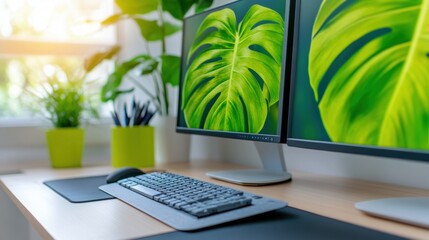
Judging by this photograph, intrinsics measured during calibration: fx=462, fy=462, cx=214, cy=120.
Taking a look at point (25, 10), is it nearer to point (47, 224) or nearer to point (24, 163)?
point (24, 163)

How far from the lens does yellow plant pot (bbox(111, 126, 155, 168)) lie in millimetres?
1484

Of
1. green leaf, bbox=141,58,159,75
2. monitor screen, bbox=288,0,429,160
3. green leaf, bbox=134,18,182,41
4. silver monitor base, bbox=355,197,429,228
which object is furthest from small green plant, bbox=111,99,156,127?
silver monitor base, bbox=355,197,429,228

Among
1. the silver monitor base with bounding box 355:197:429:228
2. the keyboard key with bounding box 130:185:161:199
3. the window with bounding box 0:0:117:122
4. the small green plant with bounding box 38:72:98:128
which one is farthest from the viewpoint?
the window with bounding box 0:0:117:122

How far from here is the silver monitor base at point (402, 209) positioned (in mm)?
703

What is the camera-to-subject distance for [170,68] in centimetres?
156

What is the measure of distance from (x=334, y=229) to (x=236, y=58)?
0.58 meters

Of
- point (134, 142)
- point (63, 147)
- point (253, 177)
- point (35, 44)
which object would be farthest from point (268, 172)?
point (35, 44)

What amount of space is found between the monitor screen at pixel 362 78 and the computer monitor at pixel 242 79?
0.06 m

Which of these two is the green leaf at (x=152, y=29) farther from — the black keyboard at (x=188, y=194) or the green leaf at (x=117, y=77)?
the black keyboard at (x=188, y=194)

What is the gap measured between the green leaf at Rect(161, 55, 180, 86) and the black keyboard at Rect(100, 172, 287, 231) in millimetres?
627

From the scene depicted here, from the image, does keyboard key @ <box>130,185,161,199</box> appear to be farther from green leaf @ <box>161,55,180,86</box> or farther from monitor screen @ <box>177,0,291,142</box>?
green leaf @ <box>161,55,180,86</box>

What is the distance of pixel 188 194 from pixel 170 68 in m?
0.78

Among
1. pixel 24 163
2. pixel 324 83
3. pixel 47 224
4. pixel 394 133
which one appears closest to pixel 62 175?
pixel 24 163

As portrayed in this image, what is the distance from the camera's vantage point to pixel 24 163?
168cm
